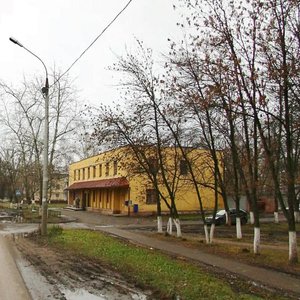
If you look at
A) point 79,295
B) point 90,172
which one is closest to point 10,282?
point 79,295

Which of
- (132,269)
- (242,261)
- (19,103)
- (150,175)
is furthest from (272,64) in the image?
(19,103)

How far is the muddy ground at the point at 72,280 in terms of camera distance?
337 inches

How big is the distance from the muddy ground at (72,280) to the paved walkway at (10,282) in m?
0.17

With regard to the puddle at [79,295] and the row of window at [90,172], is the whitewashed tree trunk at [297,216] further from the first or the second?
the puddle at [79,295]

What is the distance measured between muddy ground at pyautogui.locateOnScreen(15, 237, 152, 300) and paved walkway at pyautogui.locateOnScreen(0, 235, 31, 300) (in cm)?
17

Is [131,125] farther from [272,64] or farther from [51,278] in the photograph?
[51,278]

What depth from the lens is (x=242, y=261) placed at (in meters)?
13.6

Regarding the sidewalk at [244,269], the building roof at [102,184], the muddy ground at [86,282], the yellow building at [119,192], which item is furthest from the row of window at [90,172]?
the muddy ground at [86,282]

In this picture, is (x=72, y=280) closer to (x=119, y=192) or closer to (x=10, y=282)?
(x=10, y=282)

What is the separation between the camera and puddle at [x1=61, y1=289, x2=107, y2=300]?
834cm

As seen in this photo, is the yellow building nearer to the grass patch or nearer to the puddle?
the grass patch

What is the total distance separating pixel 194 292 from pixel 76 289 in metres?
2.46

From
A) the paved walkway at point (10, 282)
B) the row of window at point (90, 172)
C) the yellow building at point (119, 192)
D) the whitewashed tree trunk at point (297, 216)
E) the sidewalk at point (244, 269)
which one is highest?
the row of window at point (90, 172)

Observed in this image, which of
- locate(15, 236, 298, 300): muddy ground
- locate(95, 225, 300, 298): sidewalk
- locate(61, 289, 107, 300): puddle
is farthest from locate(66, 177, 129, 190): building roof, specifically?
locate(61, 289, 107, 300): puddle
